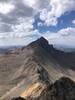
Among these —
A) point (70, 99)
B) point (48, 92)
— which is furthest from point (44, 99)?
point (70, 99)

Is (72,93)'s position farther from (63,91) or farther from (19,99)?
(19,99)

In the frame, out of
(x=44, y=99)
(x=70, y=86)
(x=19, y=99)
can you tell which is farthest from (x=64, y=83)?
(x=19, y=99)

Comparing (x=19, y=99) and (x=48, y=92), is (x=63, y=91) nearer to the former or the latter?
(x=48, y=92)

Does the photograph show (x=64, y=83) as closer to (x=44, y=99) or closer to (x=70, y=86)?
(x=70, y=86)

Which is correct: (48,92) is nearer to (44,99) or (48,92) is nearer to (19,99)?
(44,99)

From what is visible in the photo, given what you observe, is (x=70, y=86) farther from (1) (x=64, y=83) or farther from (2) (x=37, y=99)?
(2) (x=37, y=99)

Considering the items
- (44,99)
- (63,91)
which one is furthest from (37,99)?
(63,91)
